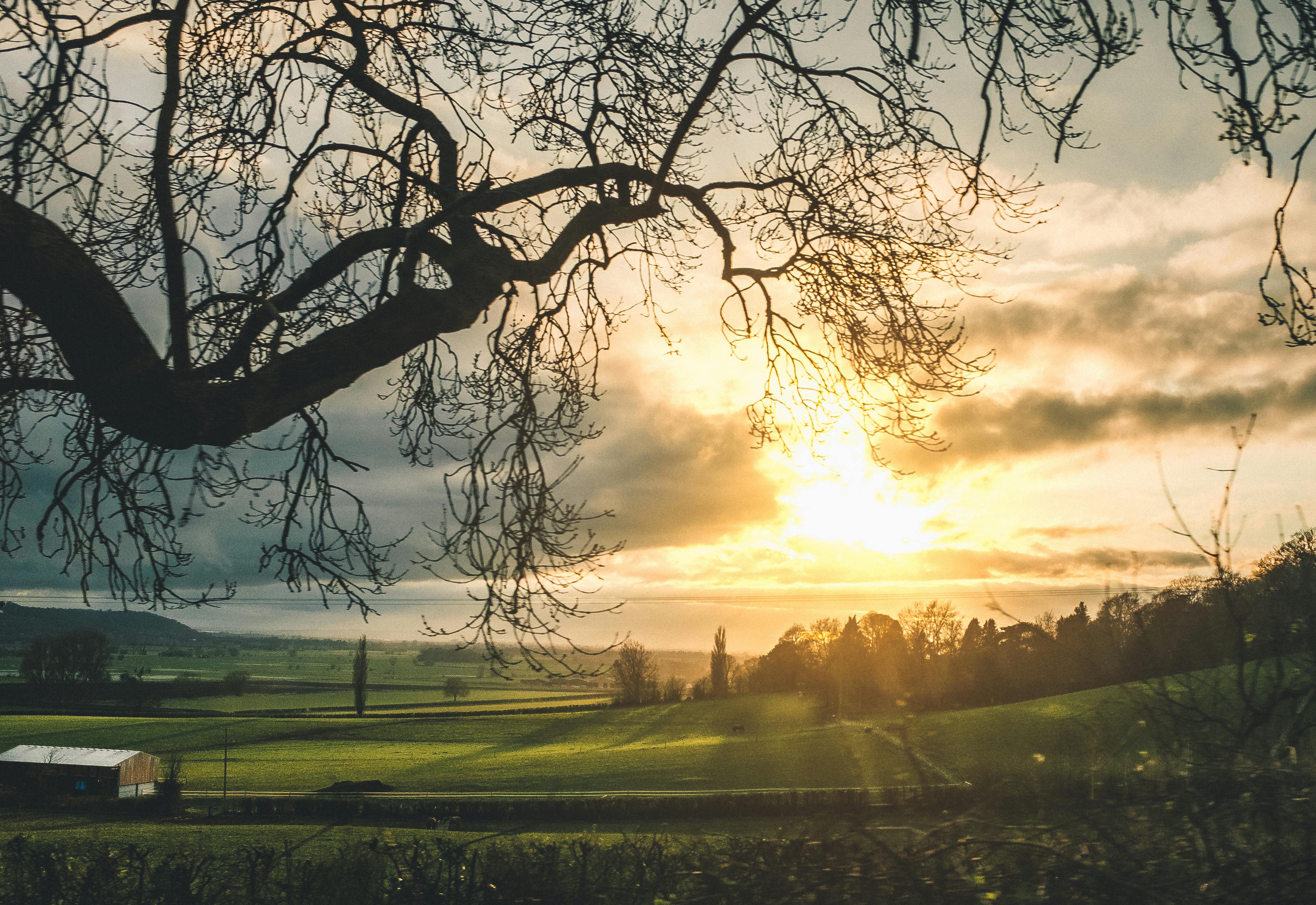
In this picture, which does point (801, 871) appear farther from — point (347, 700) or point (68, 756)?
point (347, 700)

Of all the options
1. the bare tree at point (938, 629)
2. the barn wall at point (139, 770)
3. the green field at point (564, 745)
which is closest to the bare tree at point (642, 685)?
the green field at point (564, 745)

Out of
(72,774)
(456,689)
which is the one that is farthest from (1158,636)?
(456,689)

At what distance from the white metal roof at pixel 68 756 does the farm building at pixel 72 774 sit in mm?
34

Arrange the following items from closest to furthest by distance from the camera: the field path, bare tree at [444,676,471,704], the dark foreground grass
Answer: the dark foreground grass → the field path → bare tree at [444,676,471,704]

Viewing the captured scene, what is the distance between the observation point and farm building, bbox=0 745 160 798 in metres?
40.9

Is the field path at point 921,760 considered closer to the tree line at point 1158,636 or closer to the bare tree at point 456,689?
the tree line at point 1158,636

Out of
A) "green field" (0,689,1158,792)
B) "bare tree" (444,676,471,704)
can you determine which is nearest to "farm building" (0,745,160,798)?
"green field" (0,689,1158,792)

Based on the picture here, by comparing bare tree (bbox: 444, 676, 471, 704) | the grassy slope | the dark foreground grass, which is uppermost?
the dark foreground grass

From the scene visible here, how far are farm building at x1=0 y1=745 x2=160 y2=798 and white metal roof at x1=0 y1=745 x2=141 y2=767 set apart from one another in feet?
0.11

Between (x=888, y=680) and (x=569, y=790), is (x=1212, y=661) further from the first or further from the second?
(x=888, y=680)

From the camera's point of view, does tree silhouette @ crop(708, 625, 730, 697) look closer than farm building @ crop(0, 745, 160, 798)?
No

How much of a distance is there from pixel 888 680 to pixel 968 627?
38492mm

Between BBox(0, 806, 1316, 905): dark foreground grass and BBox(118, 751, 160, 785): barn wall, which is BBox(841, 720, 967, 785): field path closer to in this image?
BBox(0, 806, 1316, 905): dark foreground grass

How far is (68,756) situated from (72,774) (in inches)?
75.1
